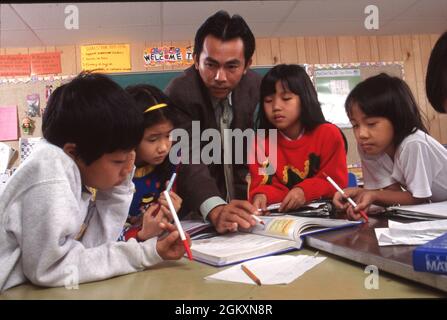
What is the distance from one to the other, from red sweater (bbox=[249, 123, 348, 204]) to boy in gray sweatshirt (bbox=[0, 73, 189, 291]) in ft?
1.77

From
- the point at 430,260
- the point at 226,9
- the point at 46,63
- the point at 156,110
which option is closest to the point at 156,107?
the point at 156,110

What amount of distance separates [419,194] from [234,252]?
0.62 m

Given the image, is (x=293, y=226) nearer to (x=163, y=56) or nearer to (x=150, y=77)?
(x=150, y=77)

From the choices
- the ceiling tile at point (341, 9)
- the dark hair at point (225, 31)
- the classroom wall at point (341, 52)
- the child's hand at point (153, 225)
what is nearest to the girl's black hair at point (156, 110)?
the dark hair at point (225, 31)

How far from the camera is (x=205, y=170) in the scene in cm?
96

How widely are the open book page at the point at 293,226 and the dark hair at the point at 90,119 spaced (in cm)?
29

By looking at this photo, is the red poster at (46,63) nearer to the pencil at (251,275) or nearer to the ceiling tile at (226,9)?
the ceiling tile at (226,9)

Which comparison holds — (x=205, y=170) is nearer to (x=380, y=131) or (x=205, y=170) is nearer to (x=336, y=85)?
(x=380, y=131)

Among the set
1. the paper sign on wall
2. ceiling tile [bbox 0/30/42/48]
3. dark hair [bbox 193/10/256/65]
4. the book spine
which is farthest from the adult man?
ceiling tile [bbox 0/30/42/48]

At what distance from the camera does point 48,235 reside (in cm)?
47

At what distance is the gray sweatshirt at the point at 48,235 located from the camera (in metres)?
0.47

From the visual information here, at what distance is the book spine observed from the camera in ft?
1.25

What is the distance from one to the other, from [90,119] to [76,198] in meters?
0.12
